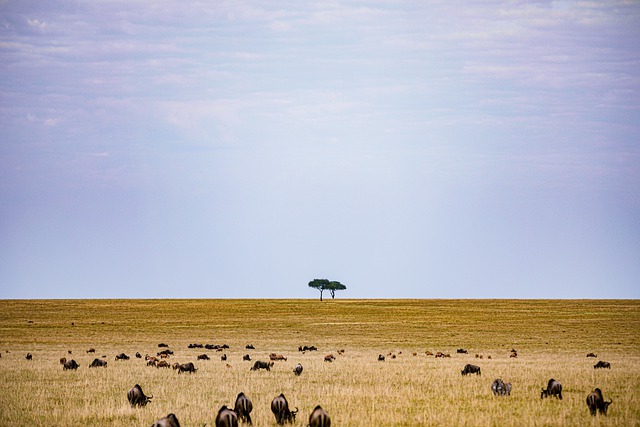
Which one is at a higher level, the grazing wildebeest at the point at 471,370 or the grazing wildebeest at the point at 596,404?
the grazing wildebeest at the point at 596,404

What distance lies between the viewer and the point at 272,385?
976 inches

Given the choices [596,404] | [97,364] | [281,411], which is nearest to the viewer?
[281,411]

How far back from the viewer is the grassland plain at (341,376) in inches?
696

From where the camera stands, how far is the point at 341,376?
27828 mm

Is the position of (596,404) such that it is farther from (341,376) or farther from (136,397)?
(341,376)

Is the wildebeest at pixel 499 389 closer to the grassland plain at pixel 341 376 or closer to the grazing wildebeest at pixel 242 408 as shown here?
the grassland plain at pixel 341 376

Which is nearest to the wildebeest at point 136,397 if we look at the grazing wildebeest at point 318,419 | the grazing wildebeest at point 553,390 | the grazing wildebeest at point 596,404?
the grazing wildebeest at point 318,419

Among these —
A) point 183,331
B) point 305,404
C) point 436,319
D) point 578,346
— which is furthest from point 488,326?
point 305,404

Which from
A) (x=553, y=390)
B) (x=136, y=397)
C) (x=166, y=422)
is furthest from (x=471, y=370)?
(x=166, y=422)

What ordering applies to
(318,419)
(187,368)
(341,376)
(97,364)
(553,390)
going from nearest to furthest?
(318,419) < (553,390) < (341,376) < (187,368) < (97,364)

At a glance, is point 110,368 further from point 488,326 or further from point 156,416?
point 488,326

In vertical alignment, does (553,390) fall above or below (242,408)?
below

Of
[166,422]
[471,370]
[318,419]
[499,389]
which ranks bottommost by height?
[471,370]

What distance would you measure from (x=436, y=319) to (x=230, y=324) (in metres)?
25.6
